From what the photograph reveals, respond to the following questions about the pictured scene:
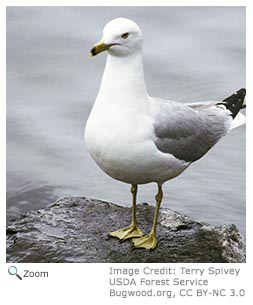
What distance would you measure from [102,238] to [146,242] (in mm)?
288

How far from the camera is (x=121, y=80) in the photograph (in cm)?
484

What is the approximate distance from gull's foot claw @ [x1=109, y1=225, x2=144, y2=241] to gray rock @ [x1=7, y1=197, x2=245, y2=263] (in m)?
0.04

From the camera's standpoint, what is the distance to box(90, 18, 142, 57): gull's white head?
4648 millimetres

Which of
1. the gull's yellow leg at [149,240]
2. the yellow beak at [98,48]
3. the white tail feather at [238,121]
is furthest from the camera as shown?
the white tail feather at [238,121]

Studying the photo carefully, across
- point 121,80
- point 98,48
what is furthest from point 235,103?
point 98,48

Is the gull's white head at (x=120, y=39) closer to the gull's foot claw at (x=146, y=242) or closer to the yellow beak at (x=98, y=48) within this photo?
the yellow beak at (x=98, y=48)

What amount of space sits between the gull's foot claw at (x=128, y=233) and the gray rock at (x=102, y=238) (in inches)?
1.4

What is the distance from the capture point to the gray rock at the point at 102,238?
5.04 meters

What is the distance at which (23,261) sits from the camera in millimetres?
5023

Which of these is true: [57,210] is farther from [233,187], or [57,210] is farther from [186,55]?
[186,55]

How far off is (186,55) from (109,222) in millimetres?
3309
